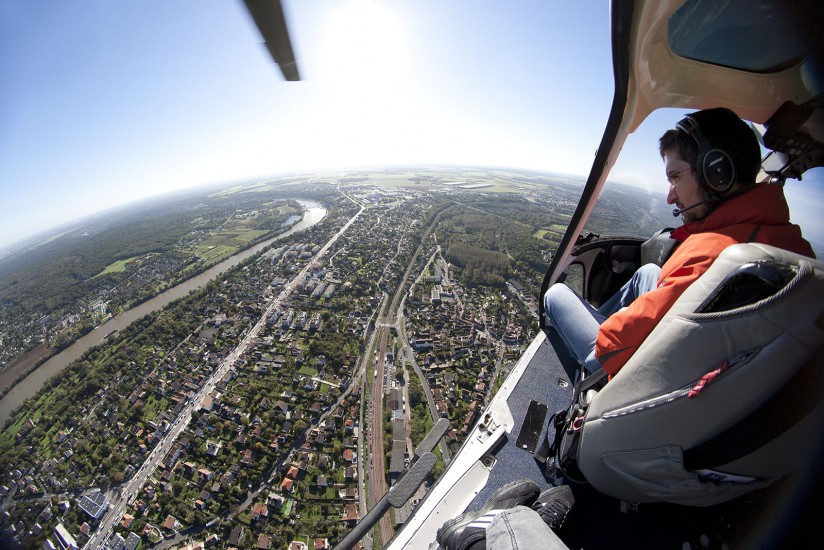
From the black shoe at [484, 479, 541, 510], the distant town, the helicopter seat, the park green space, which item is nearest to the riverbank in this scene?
the distant town

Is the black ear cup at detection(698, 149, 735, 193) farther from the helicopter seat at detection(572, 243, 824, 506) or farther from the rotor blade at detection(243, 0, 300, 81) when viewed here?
the rotor blade at detection(243, 0, 300, 81)

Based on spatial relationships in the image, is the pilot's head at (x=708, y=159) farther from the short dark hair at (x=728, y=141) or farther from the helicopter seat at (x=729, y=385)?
the helicopter seat at (x=729, y=385)

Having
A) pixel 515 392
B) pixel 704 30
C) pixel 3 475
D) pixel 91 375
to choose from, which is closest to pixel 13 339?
pixel 91 375

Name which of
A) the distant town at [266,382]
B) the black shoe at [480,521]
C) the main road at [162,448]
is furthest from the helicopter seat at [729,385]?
the main road at [162,448]

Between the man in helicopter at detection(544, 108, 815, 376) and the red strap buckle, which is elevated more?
the man in helicopter at detection(544, 108, 815, 376)

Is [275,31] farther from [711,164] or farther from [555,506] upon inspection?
[555,506]

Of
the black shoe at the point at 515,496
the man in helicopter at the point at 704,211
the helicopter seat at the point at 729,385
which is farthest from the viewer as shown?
the black shoe at the point at 515,496
